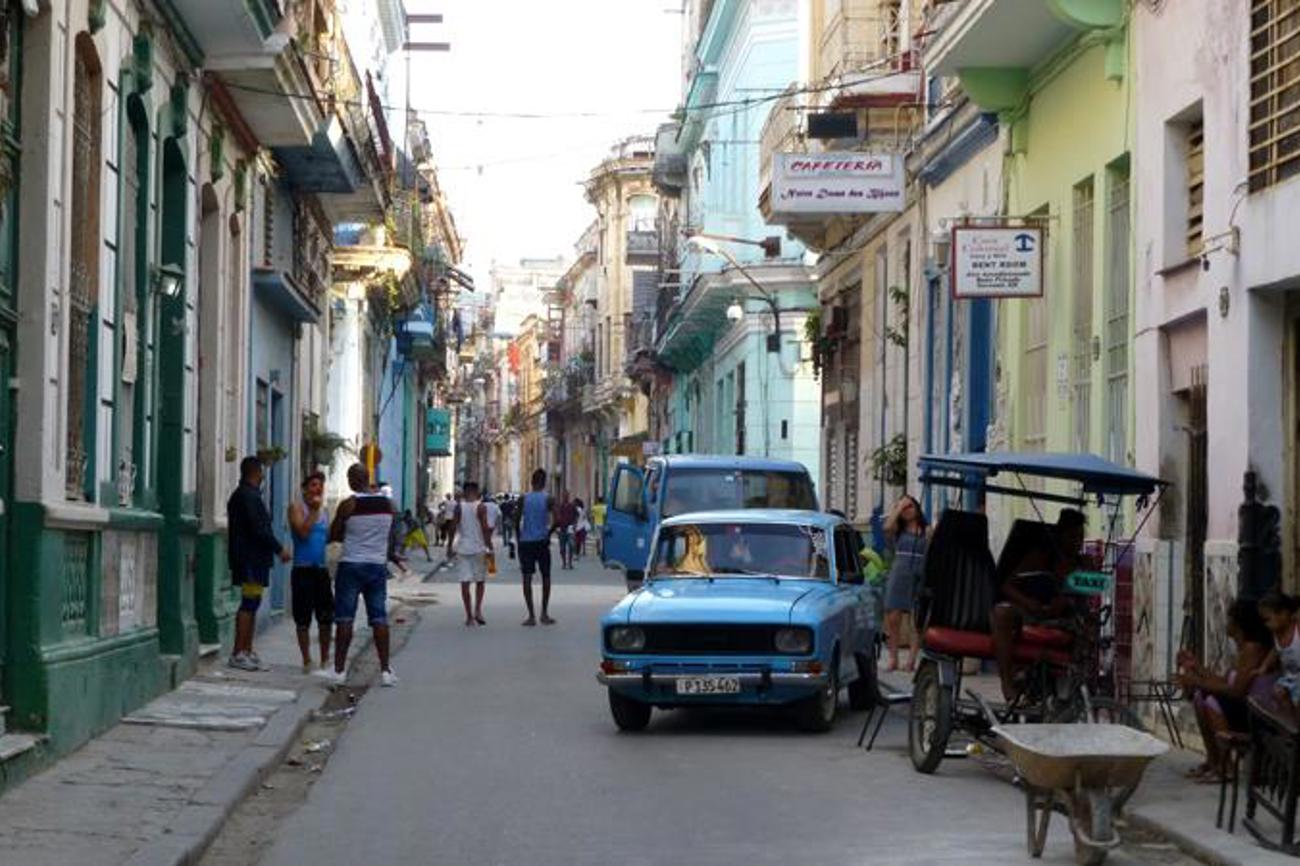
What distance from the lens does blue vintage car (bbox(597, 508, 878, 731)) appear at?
16.4m

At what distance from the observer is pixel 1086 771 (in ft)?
35.2

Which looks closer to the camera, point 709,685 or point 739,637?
point 709,685

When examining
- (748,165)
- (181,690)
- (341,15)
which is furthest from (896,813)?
(748,165)

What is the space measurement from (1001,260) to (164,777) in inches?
402

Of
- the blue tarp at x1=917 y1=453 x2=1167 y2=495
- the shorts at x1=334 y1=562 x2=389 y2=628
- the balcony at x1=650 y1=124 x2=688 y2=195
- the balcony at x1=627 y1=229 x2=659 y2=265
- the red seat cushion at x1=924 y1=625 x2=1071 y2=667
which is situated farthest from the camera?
the balcony at x1=627 y1=229 x2=659 y2=265

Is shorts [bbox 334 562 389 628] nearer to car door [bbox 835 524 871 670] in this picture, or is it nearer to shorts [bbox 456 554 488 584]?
car door [bbox 835 524 871 670]

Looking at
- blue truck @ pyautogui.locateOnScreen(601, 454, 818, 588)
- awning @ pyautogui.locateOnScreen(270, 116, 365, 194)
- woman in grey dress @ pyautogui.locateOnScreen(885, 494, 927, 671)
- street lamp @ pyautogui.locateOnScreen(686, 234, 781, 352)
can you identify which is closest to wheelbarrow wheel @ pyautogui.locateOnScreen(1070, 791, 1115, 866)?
woman in grey dress @ pyautogui.locateOnScreen(885, 494, 927, 671)

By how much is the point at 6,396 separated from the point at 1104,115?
998cm

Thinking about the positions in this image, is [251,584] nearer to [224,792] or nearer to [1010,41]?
[224,792]

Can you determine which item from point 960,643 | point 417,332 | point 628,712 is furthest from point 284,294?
point 417,332

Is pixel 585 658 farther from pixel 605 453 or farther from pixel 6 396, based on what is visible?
pixel 605 453

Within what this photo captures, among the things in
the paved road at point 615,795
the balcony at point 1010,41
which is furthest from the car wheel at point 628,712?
the balcony at point 1010,41

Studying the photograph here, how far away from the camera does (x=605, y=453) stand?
92.4 m

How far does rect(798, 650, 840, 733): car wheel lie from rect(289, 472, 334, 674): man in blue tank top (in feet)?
18.4
